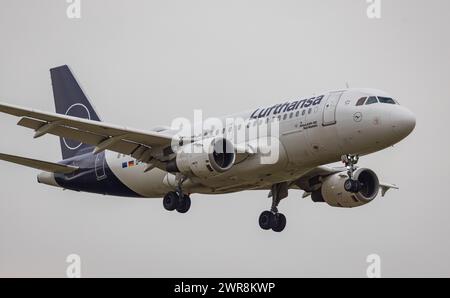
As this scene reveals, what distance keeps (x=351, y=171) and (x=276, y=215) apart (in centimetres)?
706

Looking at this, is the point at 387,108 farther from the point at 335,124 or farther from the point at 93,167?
the point at 93,167

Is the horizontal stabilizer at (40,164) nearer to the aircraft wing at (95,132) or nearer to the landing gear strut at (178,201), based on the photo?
the aircraft wing at (95,132)

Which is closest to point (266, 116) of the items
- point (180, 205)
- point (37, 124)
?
point (180, 205)

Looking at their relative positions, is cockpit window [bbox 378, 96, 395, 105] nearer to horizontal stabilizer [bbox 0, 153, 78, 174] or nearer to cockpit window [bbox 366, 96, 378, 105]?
cockpit window [bbox 366, 96, 378, 105]

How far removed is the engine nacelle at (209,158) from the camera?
4641 cm

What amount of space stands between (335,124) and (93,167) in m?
13.3

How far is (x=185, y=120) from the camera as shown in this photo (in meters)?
51.8

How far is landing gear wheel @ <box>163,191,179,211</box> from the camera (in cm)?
4806

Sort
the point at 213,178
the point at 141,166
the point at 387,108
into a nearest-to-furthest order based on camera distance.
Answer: the point at 387,108 → the point at 213,178 → the point at 141,166

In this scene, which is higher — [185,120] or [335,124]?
[185,120]

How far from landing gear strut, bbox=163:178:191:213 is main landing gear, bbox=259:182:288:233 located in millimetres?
5324

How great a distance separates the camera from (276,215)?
52.1 meters

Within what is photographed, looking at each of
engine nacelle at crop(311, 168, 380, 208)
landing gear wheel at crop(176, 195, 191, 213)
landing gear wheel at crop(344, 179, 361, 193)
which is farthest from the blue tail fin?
landing gear wheel at crop(344, 179, 361, 193)

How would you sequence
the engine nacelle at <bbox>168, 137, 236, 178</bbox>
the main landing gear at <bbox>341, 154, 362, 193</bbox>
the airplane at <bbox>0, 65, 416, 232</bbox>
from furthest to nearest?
the engine nacelle at <bbox>168, 137, 236, 178</bbox>
the main landing gear at <bbox>341, 154, 362, 193</bbox>
the airplane at <bbox>0, 65, 416, 232</bbox>
